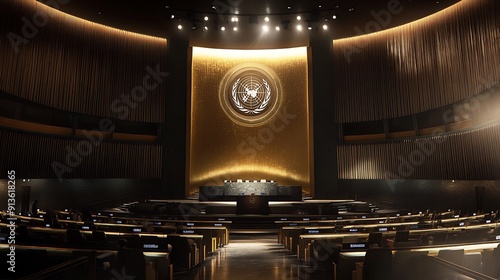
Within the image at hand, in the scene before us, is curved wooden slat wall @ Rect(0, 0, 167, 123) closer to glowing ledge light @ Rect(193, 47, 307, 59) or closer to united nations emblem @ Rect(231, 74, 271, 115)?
glowing ledge light @ Rect(193, 47, 307, 59)

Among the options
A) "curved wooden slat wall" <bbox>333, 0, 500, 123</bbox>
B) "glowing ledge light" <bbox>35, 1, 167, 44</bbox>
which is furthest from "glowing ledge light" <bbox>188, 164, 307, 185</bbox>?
"glowing ledge light" <bbox>35, 1, 167, 44</bbox>

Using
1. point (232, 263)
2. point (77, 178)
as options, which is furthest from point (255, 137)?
point (232, 263)

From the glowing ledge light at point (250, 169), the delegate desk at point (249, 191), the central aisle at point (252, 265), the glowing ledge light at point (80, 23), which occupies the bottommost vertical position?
the central aisle at point (252, 265)

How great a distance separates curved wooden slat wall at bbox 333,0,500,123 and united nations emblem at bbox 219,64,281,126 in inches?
147

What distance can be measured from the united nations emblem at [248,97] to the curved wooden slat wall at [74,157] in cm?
499

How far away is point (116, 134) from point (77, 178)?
335 cm

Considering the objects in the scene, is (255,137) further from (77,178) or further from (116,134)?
(77,178)

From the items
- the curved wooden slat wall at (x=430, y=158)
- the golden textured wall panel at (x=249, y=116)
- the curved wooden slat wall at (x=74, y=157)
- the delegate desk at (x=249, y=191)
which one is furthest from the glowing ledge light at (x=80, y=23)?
the curved wooden slat wall at (x=430, y=158)

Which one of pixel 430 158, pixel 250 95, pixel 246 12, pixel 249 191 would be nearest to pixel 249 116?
pixel 250 95

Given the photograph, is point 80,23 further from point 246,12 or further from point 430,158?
point 430,158

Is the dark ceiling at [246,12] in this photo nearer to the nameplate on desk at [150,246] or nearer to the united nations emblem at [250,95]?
the united nations emblem at [250,95]

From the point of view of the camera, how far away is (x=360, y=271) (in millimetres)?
4520

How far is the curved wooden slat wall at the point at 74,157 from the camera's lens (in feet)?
45.3

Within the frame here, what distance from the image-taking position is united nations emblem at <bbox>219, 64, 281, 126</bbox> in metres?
21.6
